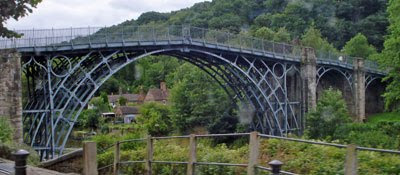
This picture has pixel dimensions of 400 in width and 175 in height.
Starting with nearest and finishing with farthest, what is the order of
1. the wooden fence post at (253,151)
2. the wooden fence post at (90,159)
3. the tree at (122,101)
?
the wooden fence post at (253,151) < the wooden fence post at (90,159) < the tree at (122,101)

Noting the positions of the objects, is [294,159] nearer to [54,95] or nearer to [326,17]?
[54,95]

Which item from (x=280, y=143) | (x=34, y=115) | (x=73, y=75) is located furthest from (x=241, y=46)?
(x=280, y=143)

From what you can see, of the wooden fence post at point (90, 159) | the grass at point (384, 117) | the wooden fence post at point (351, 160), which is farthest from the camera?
the grass at point (384, 117)

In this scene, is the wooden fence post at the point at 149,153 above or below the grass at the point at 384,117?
above

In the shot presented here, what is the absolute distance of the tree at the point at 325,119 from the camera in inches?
1326

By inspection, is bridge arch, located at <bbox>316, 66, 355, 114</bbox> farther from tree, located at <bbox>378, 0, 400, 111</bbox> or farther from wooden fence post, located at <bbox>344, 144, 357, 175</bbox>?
wooden fence post, located at <bbox>344, 144, 357, 175</bbox>

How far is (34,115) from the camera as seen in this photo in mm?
21109

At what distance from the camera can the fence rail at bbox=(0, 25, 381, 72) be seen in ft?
68.0

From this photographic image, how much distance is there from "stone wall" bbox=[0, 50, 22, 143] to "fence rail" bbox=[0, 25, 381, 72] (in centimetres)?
62

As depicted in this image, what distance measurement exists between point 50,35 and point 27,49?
135 centimetres

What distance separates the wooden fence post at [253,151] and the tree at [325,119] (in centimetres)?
2701

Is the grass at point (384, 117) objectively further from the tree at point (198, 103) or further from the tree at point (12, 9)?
the tree at point (12, 9)

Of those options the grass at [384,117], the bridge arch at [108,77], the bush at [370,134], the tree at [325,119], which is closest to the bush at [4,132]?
the bridge arch at [108,77]

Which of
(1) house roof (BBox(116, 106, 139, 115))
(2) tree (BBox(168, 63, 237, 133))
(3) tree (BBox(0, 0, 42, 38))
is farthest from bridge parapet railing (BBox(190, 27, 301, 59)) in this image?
(1) house roof (BBox(116, 106, 139, 115))
